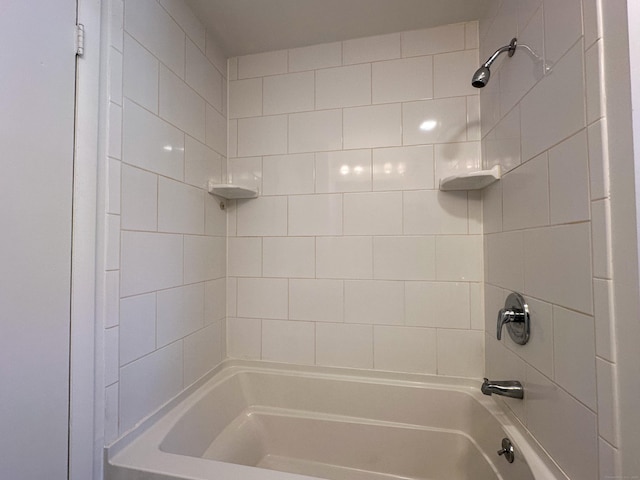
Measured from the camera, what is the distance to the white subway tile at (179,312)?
102 cm

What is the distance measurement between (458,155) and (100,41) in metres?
1.34

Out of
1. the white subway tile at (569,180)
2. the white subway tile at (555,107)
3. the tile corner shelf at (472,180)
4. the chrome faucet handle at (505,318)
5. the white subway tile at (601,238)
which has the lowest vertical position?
the chrome faucet handle at (505,318)

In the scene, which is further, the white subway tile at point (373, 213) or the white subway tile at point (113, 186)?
the white subway tile at point (373, 213)

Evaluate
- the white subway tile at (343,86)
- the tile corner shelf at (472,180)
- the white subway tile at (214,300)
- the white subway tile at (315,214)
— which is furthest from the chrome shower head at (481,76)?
the white subway tile at (214,300)

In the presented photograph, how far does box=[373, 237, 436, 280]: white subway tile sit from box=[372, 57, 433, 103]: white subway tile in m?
0.66

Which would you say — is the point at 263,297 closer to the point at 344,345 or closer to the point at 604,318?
the point at 344,345

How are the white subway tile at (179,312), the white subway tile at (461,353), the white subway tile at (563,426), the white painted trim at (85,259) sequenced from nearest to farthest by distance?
1. the white subway tile at (563,426)
2. the white painted trim at (85,259)
3. the white subway tile at (179,312)
4. the white subway tile at (461,353)

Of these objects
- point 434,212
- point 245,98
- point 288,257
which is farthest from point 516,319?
point 245,98

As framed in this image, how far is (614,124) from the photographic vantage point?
0.52 metres

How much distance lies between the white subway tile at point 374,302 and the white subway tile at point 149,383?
2.44 feet

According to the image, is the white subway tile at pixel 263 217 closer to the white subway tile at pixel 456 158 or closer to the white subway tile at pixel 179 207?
the white subway tile at pixel 179 207

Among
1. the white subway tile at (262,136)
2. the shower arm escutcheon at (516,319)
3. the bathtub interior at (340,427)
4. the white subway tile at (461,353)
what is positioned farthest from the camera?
the white subway tile at (262,136)

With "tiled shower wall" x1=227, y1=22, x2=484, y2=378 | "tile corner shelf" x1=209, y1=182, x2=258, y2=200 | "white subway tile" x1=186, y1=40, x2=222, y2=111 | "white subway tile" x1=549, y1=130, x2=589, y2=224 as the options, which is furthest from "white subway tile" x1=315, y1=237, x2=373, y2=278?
"white subway tile" x1=186, y1=40, x2=222, y2=111

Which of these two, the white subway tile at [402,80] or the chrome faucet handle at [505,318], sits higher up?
the white subway tile at [402,80]
